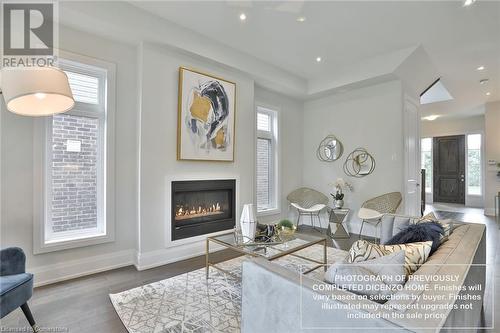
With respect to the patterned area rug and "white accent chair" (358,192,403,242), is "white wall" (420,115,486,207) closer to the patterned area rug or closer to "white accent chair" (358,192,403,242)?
"white accent chair" (358,192,403,242)

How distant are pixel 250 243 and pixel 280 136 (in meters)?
3.13

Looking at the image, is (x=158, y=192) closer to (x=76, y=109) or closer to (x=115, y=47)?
(x=76, y=109)

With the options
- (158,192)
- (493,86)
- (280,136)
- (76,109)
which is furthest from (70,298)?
(493,86)

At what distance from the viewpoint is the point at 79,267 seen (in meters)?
2.87

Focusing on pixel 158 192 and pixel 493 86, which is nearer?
pixel 158 192

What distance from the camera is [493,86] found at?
5.55 m

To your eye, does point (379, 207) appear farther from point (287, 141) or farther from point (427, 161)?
point (427, 161)

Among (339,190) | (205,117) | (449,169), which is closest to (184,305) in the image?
(205,117)

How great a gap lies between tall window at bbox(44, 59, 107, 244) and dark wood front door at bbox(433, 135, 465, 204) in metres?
10.4

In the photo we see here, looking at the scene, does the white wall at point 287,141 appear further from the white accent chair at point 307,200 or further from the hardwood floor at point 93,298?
the hardwood floor at point 93,298

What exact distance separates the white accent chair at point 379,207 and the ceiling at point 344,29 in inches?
93.7

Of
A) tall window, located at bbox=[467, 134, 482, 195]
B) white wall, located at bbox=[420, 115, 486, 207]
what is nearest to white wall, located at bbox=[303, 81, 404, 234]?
white wall, located at bbox=[420, 115, 486, 207]

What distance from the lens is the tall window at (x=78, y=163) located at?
2787mm

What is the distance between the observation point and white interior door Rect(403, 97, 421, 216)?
457 centimetres
